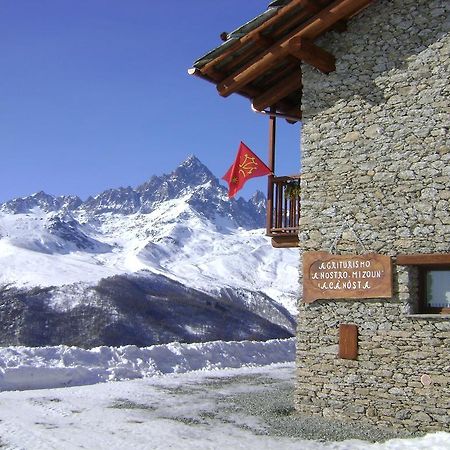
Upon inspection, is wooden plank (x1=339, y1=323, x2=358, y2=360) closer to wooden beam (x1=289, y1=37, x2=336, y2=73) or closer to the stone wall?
the stone wall

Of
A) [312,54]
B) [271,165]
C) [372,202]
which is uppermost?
[312,54]

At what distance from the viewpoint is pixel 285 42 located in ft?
41.8

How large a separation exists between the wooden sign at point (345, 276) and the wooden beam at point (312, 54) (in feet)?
12.6

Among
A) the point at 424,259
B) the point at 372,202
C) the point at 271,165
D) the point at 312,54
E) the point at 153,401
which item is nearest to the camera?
the point at 424,259

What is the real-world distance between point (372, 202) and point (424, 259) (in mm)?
1515

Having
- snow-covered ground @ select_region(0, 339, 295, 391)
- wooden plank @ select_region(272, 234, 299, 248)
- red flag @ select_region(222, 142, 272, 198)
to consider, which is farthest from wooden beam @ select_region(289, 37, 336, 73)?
snow-covered ground @ select_region(0, 339, 295, 391)

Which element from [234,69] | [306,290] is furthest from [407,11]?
[306,290]

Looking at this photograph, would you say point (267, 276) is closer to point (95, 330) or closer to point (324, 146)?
point (95, 330)

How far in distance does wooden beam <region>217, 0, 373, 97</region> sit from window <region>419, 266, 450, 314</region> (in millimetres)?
5181

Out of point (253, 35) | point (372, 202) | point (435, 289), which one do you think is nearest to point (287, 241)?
point (372, 202)

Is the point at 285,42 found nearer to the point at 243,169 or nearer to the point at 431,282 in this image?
the point at 243,169

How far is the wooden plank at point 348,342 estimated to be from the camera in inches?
450

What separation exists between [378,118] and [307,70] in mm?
2043

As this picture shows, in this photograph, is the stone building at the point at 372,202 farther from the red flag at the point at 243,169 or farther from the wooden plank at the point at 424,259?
the red flag at the point at 243,169
